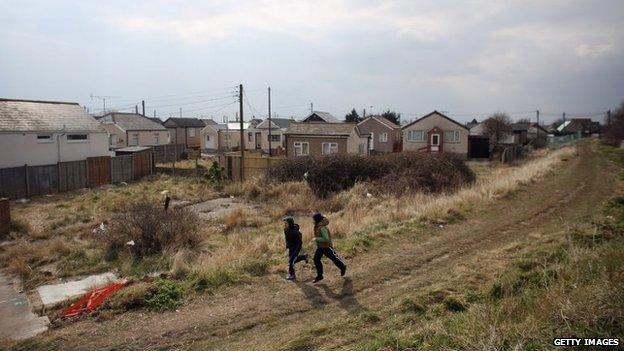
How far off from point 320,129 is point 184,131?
31.4 m

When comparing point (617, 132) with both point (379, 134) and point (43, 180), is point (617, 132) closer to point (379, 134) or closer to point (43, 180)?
point (379, 134)

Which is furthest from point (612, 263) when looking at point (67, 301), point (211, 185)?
point (211, 185)

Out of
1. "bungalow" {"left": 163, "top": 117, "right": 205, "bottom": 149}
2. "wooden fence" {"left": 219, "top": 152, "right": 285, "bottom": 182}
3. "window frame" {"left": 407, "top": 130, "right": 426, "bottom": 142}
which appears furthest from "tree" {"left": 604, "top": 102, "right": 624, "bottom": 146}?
"bungalow" {"left": 163, "top": 117, "right": 205, "bottom": 149}

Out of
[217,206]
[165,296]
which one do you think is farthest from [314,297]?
[217,206]

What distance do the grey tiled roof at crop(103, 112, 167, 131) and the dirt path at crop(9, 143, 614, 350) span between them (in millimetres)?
42570

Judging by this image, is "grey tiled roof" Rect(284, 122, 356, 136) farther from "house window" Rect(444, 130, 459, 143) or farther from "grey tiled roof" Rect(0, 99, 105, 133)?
"grey tiled roof" Rect(0, 99, 105, 133)

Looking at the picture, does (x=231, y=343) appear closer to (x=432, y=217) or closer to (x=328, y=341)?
(x=328, y=341)

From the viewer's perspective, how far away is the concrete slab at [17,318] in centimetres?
789

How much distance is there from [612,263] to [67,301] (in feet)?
31.9

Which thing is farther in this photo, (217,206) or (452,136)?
(452,136)

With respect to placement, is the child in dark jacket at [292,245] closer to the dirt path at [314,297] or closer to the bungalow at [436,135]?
the dirt path at [314,297]

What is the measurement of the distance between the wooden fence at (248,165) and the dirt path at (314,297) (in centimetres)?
1615

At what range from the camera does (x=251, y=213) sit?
1880 cm

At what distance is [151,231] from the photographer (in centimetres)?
1308
